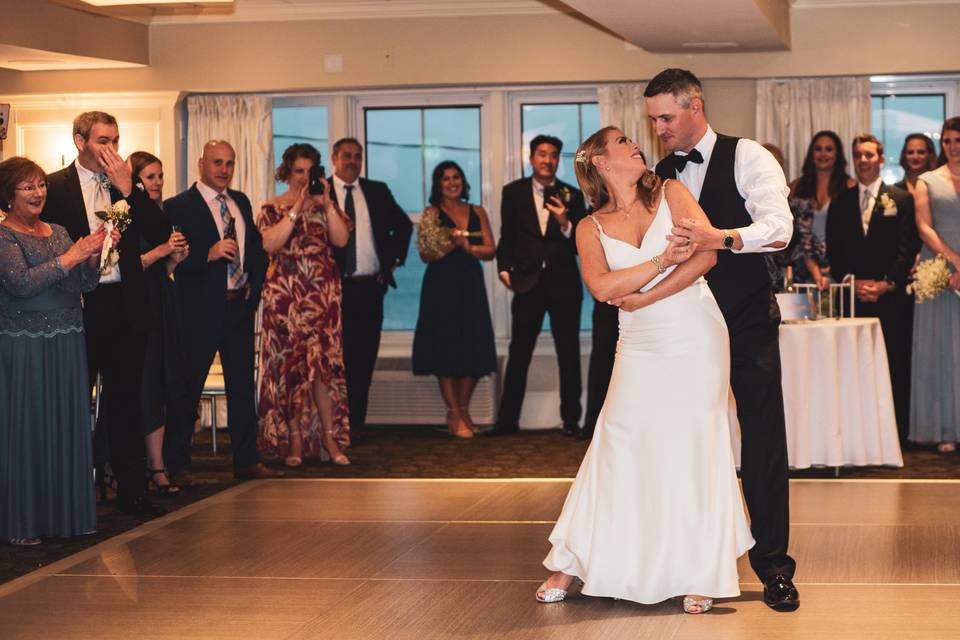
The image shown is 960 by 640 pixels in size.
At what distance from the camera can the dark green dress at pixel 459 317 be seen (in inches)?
342

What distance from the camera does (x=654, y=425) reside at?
4.09m

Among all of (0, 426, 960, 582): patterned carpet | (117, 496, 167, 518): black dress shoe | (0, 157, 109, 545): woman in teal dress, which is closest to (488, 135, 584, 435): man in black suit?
(0, 426, 960, 582): patterned carpet

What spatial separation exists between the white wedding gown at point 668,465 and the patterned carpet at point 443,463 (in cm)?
248

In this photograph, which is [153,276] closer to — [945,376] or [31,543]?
[31,543]

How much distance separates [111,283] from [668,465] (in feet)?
9.24

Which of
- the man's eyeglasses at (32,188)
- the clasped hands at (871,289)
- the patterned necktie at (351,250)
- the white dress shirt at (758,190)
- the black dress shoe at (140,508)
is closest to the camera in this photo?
the white dress shirt at (758,190)

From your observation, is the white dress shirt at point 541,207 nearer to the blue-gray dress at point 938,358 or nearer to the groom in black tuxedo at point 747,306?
the blue-gray dress at point 938,358

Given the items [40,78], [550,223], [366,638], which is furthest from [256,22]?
[366,638]


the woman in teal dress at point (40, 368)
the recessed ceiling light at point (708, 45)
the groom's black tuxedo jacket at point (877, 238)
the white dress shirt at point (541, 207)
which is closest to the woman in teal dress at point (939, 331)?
the groom's black tuxedo jacket at point (877, 238)

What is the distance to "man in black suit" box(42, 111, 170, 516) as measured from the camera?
568 centimetres

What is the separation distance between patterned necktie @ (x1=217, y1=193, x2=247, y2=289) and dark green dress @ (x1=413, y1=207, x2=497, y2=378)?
6.89 feet

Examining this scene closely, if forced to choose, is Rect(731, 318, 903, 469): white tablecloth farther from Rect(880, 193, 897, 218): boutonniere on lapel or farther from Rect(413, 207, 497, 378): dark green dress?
Rect(413, 207, 497, 378): dark green dress

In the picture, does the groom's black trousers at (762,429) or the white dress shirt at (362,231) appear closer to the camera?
the groom's black trousers at (762,429)

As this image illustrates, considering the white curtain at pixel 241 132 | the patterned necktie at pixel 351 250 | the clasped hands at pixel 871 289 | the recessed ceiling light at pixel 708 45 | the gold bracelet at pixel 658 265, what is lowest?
the clasped hands at pixel 871 289
